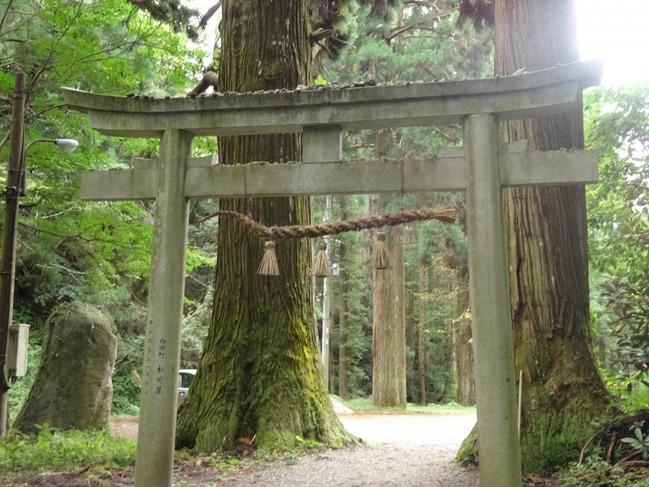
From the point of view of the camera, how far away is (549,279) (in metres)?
5.07

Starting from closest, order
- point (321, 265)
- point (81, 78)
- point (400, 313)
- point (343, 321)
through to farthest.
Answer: point (321, 265)
point (81, 78)
point (400, 313)
point (343, 321)

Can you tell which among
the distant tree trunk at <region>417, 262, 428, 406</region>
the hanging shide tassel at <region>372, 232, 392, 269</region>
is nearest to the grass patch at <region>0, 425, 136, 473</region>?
the hanging shide tassel at <region>372, 232, 392, 269</region>

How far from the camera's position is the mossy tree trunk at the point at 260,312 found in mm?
5953

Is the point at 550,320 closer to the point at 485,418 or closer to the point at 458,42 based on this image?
the point at 485,418

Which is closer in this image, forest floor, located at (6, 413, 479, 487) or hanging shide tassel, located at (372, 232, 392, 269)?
hanging shide tassel, located at (372, 232, 392, 269)

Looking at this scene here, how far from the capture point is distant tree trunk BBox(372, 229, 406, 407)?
16359 millimetres

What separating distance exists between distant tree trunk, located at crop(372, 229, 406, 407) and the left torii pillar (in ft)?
41.6

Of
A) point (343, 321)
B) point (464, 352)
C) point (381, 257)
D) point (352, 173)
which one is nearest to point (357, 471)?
point (381, 257)

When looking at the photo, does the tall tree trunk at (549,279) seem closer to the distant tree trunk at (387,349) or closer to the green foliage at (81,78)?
the green foliage at (81,78)

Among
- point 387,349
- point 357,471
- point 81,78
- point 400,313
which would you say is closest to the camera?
point 357,471

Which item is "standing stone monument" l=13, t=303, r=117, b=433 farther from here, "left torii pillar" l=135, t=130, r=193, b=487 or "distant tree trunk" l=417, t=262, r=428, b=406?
"distant tree trunk" l=417, t=262, r=428, b=406

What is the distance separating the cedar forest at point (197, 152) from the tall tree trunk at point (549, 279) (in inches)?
5.3

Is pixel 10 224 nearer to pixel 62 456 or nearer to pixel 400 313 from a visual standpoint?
pixel 62 456

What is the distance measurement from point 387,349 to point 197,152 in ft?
26.0
